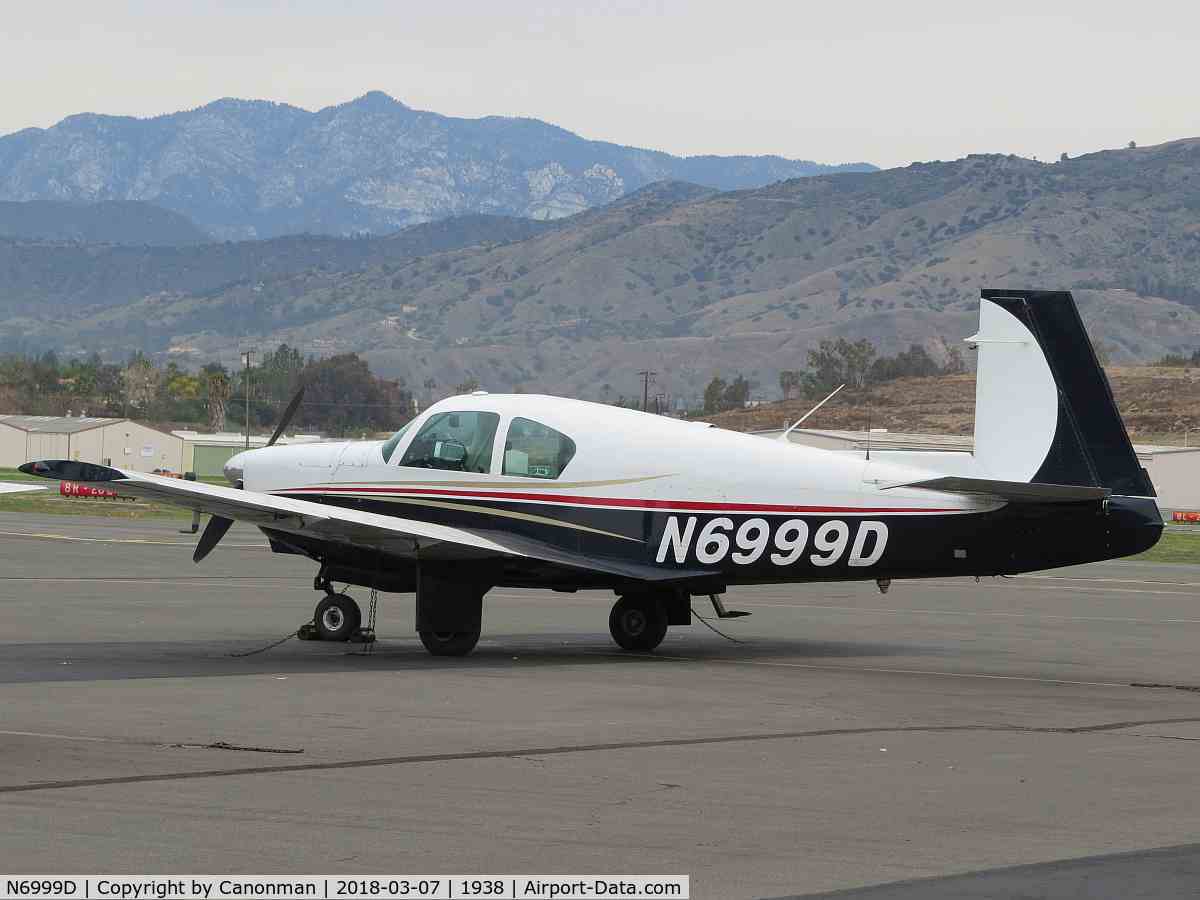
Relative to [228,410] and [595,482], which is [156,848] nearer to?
[595,482]

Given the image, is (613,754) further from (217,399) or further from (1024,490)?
(217,399)

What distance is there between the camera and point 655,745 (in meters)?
12.2

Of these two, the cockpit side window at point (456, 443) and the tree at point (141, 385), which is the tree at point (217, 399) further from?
the cockpit side window at point (456, 443)

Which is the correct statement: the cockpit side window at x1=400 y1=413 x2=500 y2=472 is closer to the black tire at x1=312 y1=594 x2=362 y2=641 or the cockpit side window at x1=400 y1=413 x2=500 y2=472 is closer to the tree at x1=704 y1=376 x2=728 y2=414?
the black tire at x1=312 y1=594 x2=362 y2=641

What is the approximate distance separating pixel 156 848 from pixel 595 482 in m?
10.2

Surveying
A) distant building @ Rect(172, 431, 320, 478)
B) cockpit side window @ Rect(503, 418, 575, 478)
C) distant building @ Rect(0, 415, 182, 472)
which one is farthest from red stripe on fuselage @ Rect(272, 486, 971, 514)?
distant building @ Rect(172, 431, 320, 478)

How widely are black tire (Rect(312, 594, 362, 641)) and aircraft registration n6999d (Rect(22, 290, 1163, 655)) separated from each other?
44 centimetres

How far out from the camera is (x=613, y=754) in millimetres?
11719

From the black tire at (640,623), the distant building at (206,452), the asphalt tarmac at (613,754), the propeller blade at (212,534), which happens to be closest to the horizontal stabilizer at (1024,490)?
the asphalt tarmac at (613,754)

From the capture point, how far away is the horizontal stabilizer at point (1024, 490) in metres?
17.0

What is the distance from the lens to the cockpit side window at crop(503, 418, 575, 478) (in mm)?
18375

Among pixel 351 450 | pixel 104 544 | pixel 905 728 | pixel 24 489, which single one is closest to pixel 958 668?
pixel 905 728

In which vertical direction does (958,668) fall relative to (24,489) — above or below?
below

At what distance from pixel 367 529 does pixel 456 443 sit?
175cm
